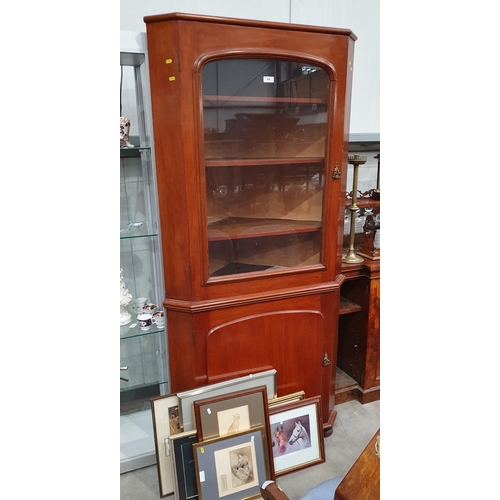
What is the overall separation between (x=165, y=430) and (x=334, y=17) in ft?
6.30

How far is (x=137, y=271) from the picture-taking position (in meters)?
1.76

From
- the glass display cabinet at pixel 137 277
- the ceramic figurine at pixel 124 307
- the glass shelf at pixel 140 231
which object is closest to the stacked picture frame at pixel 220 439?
the glass display cabinet at pixel 137 277

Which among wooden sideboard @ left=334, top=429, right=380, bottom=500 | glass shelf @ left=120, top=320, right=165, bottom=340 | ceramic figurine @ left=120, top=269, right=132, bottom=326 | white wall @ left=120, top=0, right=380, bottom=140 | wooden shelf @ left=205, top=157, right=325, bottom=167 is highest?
white wall @ left=120, top=0, right=380, bottom=140

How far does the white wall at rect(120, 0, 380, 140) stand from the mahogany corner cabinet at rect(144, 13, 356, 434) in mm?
504

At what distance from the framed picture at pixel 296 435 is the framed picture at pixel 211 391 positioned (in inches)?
5.7

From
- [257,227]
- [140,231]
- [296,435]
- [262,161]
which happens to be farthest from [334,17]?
[296,435]

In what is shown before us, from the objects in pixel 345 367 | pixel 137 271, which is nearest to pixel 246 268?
pixel 137 271

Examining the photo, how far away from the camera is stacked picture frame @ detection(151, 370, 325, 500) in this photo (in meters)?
1.39

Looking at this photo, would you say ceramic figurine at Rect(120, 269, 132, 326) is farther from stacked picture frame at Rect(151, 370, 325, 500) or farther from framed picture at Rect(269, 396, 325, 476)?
framed picture at Rect(269, 396, 325, 476)

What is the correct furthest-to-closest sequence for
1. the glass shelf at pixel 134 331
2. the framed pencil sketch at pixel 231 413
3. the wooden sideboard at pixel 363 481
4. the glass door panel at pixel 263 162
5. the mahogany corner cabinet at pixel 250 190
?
the glass shelf at pixel 134 331
the framed pencil sketch at pixel 231 413
the glass door panel at pixel 263 162
the mahogany corner cabinet at pixel 250 190
the wooden sideboard at pixel 363 481

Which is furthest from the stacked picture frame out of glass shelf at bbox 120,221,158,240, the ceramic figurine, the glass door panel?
glass shelf at bbox 120,221,158,240

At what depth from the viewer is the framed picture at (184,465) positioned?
1387 mm

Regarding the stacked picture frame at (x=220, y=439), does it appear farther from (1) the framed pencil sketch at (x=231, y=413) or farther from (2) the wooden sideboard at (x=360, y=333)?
(2) the wooden sideboard at (x=360, y=333)

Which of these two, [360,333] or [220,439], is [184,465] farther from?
[360,333]
